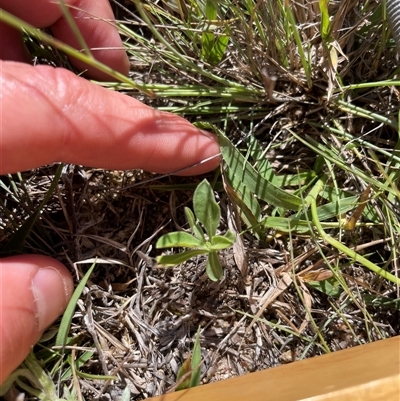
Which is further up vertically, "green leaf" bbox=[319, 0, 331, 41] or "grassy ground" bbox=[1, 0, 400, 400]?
"green leaf" bbox=[319, 0, 331, 41]

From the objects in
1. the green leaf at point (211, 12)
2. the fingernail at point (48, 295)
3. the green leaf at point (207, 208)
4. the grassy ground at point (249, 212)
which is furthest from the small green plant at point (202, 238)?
the green leaf at point (211, 12)

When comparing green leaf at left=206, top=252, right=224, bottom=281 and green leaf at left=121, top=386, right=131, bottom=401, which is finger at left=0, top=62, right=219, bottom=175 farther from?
green leaf at left=121, top=386, right=131, bottom=401

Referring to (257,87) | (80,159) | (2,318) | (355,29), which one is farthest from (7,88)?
(355,29)

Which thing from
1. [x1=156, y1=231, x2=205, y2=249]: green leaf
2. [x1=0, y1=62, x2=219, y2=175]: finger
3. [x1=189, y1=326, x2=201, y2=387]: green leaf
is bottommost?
[x1=189, y1=326, x2=201, y2=387]: green leaf

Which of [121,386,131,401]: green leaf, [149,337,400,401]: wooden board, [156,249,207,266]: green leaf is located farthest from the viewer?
[121,386,131,401]: green leaf

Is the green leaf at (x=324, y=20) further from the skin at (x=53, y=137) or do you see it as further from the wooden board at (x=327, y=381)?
the wooden board at (x=327, y=381)

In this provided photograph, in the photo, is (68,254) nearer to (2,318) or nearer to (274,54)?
(2,318)

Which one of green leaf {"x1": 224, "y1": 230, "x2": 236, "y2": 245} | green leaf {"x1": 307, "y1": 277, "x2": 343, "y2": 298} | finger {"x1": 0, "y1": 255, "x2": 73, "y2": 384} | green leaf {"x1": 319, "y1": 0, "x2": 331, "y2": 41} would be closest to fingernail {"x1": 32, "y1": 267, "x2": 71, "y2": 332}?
finger {"x1": 0, "y1": 255, "x2": 73, "y2": 384}
